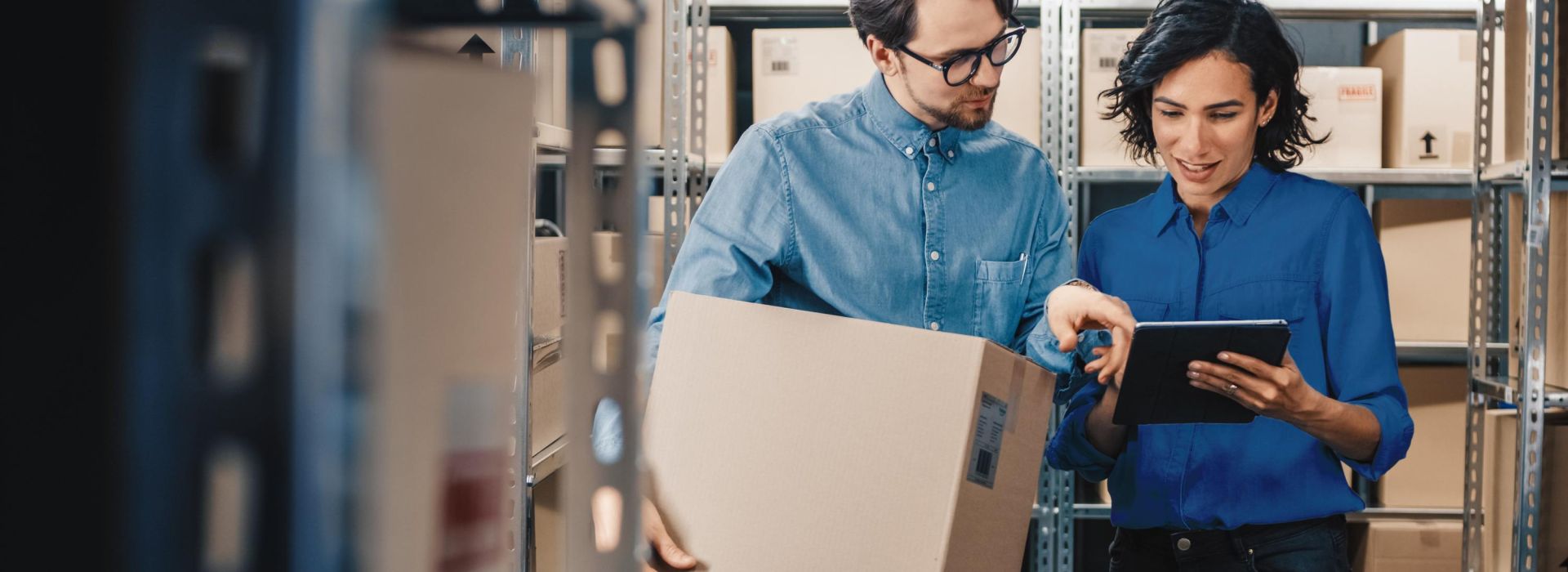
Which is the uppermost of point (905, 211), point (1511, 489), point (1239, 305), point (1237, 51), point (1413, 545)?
point (1237, 51)

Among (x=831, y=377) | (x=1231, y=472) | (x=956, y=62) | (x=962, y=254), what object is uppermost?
(x=956, y=62)

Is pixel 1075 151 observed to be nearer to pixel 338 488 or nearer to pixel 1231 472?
pixel 1231 472

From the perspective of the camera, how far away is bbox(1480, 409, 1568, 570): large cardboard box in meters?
2.04

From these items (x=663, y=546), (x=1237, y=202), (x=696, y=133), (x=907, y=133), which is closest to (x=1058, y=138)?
(x=696, y=133)

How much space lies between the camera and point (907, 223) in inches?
53.7

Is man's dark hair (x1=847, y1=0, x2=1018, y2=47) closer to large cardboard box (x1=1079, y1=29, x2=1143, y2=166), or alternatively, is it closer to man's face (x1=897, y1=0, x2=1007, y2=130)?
man's face (x1=897, y1=0, x2=1007, y2=130)

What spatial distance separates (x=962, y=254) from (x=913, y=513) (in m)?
0.51

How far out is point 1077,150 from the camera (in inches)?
95.4

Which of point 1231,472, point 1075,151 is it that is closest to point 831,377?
point 1231,472

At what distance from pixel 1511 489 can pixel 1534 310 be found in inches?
13.6

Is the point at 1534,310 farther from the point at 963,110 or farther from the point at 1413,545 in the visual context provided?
the point at 963,110

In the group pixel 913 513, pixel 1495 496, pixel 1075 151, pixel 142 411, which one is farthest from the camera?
pixel 1075 151

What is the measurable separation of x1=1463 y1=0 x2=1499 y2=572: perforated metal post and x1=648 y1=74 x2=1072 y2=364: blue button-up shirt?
1236mm

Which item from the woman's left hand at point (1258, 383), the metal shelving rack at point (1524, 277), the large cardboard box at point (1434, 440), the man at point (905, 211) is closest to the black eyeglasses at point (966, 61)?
the man at point (905, 211)
